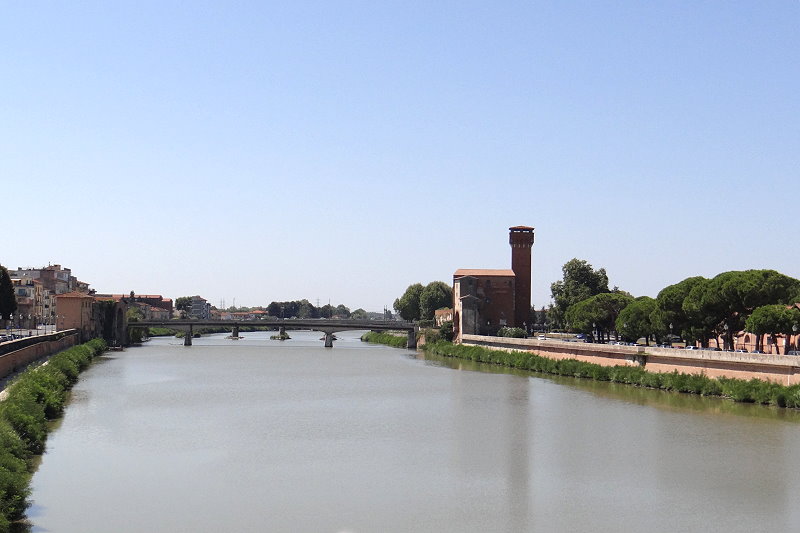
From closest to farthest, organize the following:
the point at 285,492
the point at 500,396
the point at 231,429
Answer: the point at 285,492, the point at 231,429, the point at 500,396

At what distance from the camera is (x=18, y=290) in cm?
8206

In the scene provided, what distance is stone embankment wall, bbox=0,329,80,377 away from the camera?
113 feet

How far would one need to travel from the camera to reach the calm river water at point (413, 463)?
53.3 feet

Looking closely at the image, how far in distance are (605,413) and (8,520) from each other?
21069 millimetres

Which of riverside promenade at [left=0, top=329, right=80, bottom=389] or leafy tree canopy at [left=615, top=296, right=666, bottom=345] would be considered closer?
riverside promenade at [left=0, top=329, right=80, bottom=389]

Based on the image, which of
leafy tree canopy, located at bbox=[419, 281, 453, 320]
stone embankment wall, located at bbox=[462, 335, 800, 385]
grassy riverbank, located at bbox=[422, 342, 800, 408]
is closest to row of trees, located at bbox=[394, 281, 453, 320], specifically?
leafy tree canopy, located at bbox=[419, 281, 453, 320]

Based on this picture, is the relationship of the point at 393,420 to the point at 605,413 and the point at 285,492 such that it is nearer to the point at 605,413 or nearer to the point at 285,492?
the point at 605,413

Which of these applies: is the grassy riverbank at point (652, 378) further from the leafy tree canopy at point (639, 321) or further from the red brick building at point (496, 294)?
the red brick building at point (496, 294)

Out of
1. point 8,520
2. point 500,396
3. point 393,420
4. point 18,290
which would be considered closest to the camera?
point 8,520

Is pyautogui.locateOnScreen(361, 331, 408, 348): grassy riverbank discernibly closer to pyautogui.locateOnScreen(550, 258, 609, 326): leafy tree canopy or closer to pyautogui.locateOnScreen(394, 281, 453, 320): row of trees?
pyautogui.locateOnScreen(394, 281, 453, 320): row of trees

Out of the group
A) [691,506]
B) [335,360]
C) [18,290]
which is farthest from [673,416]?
[18,290]

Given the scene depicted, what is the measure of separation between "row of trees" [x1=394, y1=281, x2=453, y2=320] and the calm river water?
6470 centimetres

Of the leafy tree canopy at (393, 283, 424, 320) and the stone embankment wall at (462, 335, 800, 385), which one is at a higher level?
the leafy tree canopy at (393, 283, 424, 320)

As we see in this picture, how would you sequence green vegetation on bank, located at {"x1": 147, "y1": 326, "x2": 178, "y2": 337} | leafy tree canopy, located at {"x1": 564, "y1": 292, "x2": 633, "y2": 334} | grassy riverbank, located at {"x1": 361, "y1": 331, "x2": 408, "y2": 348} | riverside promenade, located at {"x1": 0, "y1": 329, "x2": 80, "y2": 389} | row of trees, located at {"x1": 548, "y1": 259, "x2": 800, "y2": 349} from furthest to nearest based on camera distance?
green vegetation on bank, located at {"x1": 147, "y1": 326, "x2": 178, "y2": 337}
grassy riverbank, located at {"x1": 361, "y1": 331, "x2": 408, "y2": 348}
leafy tree canopy, located at {"x1": 564, "y1": 292, "x2": 633, "y2": 334}
row of trees, located at {"x1": 548, "y1": 259, "x2": 800, "y2": 349}
riverside promenade, located at {"x1": 0, "y1": 329, "x2": 80, "y2": 389}
